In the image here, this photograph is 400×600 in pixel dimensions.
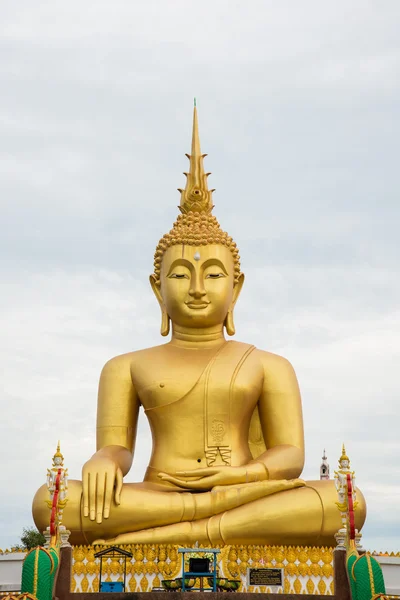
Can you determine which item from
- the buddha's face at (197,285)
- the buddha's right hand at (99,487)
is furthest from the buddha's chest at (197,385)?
the buddha's right hand at (99,487)

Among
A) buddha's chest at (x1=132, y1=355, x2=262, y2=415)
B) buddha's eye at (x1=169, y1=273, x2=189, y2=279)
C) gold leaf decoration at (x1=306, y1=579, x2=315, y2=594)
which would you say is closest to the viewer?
gold leaf decoration at (x1=306, y1=579, x2=315, y2=594)

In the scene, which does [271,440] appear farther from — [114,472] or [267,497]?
[114,472]

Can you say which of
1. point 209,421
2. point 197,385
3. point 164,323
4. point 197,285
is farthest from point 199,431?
point 197,285

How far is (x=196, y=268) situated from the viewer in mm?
16875

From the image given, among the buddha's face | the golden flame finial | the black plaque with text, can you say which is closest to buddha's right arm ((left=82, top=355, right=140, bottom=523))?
the buddha's face

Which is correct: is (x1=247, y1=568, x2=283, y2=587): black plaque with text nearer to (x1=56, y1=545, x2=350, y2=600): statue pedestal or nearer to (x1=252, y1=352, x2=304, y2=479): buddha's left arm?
(x1=56, y1=545, x2=350, y2=600): statue pedestal

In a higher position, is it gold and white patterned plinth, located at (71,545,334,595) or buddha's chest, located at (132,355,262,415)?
buddha's chest, located at (132,355,262,415)

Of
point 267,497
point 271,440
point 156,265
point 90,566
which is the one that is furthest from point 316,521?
point 156,265

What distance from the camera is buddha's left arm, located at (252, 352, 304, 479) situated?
16.0 meters

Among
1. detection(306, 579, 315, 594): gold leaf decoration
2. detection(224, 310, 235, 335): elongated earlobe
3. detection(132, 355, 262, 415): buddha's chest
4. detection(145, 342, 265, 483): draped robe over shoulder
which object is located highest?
detection(224, 310, 235, 335): elongated earlobe

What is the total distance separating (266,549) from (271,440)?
2785 mm

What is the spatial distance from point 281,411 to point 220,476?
5.82ft

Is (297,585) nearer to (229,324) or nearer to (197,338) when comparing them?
(197,338)

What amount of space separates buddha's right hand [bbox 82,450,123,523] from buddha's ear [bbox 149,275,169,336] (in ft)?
9.69
